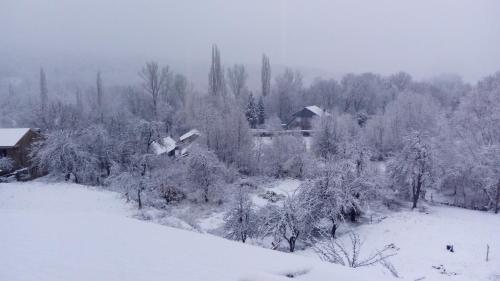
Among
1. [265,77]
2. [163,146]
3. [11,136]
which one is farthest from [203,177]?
[265,77]

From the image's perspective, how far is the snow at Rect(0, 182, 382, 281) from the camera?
663 centimetres

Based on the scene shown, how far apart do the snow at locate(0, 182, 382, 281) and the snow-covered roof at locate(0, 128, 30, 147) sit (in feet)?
65.0

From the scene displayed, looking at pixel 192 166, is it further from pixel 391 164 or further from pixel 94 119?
pixel 94 119

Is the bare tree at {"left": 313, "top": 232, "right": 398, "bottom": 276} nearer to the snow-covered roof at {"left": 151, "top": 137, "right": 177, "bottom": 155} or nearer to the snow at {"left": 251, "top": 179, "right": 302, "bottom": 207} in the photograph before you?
the snow at {"left": 251, "top": 179, "right": 302, "bottom": 207}

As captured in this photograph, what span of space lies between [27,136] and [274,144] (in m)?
22.0

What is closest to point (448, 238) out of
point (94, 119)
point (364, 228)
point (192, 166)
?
point (364, 228)

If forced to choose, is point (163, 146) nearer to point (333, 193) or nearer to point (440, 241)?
point (333, 193)

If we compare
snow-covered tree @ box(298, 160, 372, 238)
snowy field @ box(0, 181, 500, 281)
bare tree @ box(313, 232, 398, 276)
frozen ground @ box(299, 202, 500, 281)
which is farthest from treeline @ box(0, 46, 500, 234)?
snowy field @ box(0, 181, 500, 281)

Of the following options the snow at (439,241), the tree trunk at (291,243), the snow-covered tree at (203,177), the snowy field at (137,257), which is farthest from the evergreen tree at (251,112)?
the snowy field at (137,257)

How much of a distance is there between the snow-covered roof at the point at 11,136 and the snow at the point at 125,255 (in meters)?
19.8

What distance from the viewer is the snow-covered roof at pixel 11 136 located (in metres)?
26.6

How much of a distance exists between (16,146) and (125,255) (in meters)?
24.9

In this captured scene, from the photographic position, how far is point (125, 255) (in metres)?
7.45

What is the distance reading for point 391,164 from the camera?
25.0m
